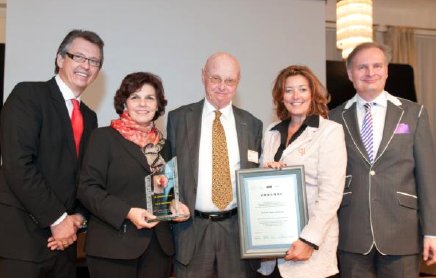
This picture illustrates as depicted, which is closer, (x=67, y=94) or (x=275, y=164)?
(x=275, y=164)

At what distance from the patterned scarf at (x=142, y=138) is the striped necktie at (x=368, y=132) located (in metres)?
1.11

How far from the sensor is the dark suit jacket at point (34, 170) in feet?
7.33

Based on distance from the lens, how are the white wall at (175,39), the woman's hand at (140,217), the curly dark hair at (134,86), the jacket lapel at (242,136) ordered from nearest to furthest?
the woman's hand at (140,217) → the curly dark hair at (134,86) → the jacket lapel at (242,136) → the white wall at (175,39)

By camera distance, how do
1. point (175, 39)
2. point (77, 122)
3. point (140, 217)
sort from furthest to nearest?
point (175, 39) < point (77, 122) < point (140, 217)

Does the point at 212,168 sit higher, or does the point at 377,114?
the point at 377,114

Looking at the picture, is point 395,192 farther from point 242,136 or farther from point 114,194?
point 114,194

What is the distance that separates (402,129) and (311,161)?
0.56 meters

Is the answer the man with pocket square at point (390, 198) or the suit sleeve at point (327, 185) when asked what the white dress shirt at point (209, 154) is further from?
the man with pocket square at point (390, 198)

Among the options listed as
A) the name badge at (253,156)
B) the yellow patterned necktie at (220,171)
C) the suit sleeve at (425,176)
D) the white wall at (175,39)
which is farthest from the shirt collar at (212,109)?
the white wall at (175,39)

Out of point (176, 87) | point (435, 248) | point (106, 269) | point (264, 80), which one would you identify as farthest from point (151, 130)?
point (264, 80)

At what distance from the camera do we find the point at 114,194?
227cm

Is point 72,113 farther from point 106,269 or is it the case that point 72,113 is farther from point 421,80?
point 421,80

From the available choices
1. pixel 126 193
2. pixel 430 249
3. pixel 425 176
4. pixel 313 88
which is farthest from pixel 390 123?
pixel 126 193

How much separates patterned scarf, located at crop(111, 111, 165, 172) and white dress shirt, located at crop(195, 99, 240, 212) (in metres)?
0.29
